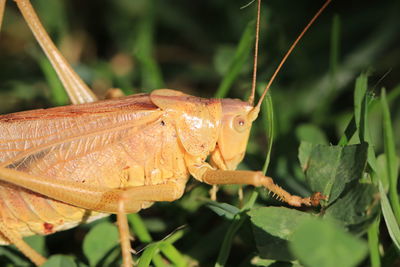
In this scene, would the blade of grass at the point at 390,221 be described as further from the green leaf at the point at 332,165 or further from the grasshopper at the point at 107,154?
the grasshopper at the point at 107,154

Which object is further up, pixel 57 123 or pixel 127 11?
pixel 127 11

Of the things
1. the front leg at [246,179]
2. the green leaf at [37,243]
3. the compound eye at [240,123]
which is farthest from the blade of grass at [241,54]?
the green leaf at [37,243]

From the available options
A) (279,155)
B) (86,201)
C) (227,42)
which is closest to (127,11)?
(227,42)

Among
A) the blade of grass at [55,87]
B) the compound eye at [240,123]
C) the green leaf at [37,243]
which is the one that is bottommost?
the green leaf at [37,243]

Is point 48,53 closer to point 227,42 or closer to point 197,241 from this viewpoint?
point 197,241

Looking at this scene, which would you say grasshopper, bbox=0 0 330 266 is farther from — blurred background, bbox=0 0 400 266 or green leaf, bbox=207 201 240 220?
blurred background, bbox=0 0 400 266

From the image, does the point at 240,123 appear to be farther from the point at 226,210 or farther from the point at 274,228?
the point at 274,228

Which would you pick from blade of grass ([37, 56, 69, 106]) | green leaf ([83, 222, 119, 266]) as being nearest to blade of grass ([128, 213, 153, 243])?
green leaf ([83, 222, 119, 266])
